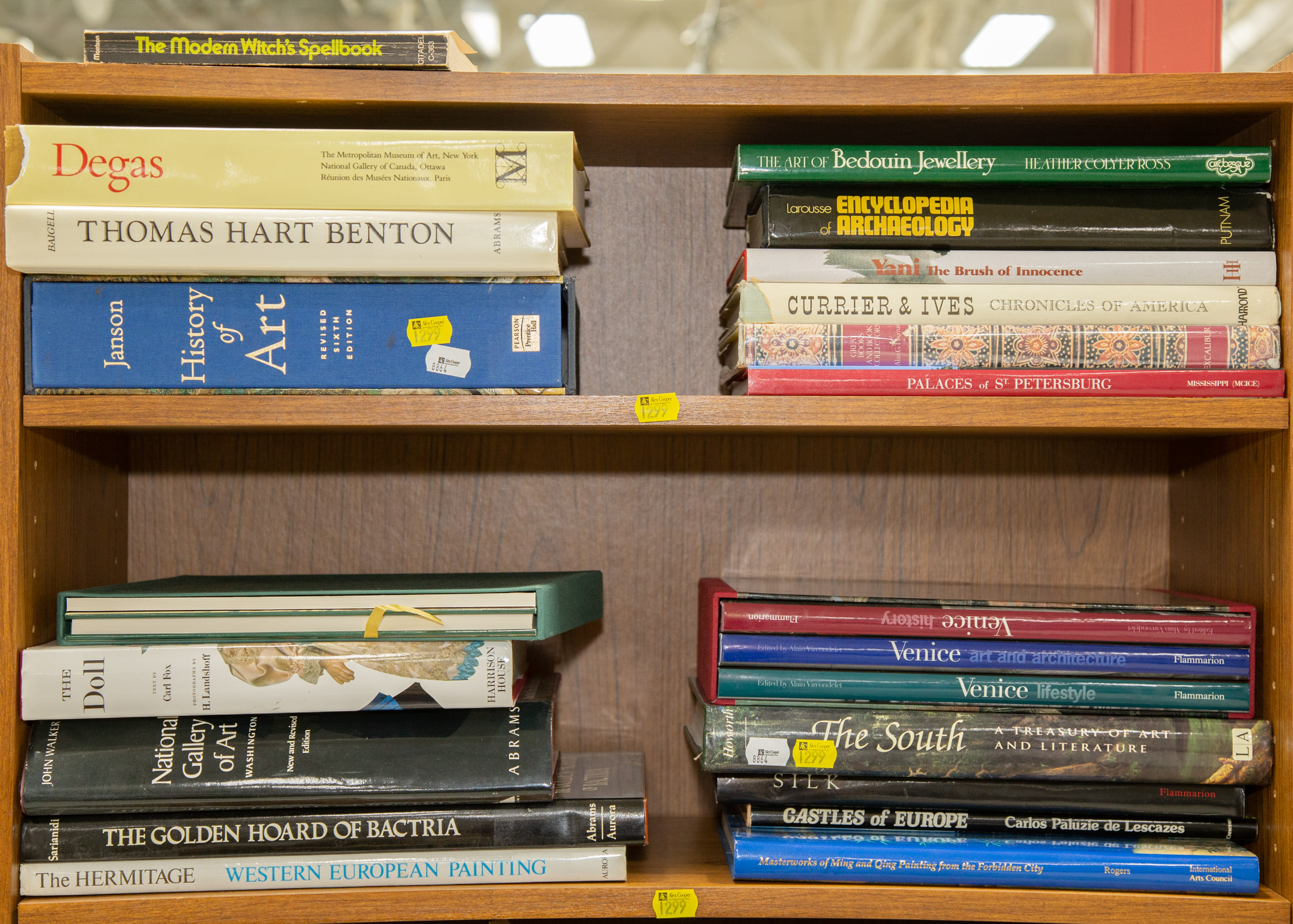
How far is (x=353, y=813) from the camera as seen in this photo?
2.66 feet

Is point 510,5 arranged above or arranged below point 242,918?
above

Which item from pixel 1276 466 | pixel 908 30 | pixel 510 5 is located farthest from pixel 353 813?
pixel 908 30

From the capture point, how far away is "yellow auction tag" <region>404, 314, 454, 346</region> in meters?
0.80

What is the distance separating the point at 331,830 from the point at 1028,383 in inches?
31.8

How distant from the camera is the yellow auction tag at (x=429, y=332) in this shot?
80 cm

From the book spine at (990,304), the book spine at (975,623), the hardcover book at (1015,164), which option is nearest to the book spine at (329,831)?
the book spine at (975,623)

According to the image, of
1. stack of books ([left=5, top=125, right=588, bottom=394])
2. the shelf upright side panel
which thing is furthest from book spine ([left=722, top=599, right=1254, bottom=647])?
the shelf upright side panel

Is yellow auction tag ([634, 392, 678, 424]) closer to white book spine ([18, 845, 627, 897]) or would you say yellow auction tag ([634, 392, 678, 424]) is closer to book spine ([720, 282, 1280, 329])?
book spine ([720, 282, 1280, 329])

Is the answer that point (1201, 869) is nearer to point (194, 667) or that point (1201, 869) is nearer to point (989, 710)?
point (989, 710)

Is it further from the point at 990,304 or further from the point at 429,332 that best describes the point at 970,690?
the point at 429,332

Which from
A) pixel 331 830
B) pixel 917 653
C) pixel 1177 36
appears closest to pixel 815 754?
pixel 917 653

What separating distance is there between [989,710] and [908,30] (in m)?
4.41

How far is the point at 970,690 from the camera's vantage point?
0.83m

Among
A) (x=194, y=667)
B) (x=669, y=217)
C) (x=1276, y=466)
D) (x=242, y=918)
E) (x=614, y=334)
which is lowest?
(x=242, y=918)
